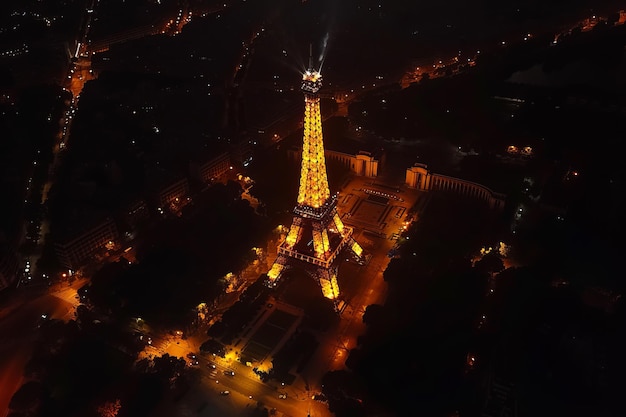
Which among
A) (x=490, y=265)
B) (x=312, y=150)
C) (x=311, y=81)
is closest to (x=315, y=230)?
(x=312, y=150)

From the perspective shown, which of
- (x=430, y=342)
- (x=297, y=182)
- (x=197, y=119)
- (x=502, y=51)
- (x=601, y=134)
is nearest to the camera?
(x=430, y=342)

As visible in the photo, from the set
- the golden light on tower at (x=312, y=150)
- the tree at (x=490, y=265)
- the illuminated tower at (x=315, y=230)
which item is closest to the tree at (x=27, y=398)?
the illuminated tower at (x=315, y=230)

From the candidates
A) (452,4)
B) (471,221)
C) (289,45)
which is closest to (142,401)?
(471,221)

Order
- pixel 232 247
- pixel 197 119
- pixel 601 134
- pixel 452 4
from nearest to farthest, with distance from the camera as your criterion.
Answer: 1. pixel 232 247
2. pixel 601 134
3. pixel 197 119
4. pixel 452 4

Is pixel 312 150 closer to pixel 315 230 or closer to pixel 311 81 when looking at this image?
pixel 311 81

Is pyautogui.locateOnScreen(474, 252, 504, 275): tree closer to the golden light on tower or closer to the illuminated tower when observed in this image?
the illuminated tower

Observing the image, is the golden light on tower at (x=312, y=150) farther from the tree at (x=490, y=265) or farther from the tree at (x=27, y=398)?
the tree at (x=27, y=398)

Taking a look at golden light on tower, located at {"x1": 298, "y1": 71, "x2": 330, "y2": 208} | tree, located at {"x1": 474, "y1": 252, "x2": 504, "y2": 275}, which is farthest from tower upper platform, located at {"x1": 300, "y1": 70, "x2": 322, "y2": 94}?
tree, located at {"x1": 474, "y1": 252, "x2": 504, "y2": 275}

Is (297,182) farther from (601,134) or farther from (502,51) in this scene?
(502,51)
